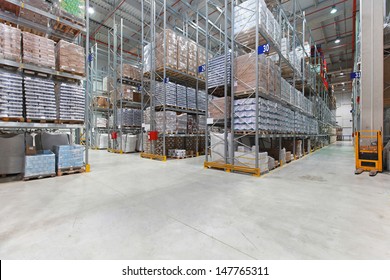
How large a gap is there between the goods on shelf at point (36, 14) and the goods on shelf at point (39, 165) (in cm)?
374

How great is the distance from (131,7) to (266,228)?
45.0 ft

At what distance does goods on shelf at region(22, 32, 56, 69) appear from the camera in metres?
4.49

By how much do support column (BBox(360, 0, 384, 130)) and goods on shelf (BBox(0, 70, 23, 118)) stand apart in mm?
9560

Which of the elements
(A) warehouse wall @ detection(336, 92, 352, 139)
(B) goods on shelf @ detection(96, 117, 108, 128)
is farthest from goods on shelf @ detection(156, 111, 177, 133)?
(A) warehouse wall @ detection(336, 92, 352, 139)

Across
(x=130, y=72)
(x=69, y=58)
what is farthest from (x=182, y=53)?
(x=69, y=58)

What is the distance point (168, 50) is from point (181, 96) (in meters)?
2.05

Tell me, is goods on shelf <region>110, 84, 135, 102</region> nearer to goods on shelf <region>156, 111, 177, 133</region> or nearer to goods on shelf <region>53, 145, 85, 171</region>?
goods on shelf <region>156, 111, 177, 133</region>

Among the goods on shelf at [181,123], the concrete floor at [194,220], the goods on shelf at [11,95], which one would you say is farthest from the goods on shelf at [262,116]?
the goods on shelf at [11,95]

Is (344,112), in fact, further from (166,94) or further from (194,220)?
(194,220)

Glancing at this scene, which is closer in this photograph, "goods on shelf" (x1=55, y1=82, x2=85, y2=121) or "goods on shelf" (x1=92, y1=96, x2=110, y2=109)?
"goods on shelf" (x1=55, y1=82, x2=85, y2=121)

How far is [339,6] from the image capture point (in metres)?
10.9

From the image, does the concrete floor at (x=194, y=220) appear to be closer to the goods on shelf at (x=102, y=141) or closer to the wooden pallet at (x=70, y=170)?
the wooden pallet at (x=70, y=170)

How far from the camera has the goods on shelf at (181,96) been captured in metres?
8.73

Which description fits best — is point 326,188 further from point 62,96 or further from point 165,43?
point 165,43
